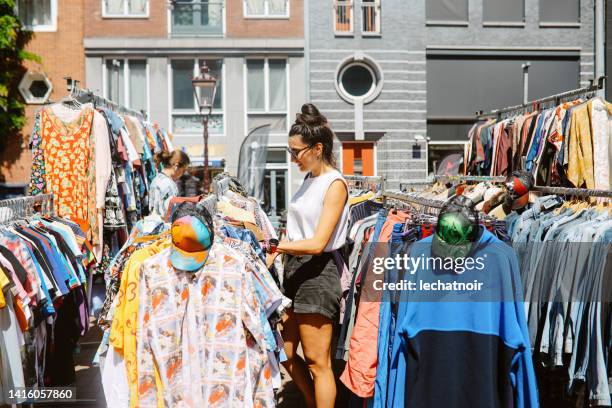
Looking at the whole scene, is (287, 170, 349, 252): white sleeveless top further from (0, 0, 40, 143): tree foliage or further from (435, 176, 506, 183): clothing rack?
(0, 0, 40, 143): tree foliage

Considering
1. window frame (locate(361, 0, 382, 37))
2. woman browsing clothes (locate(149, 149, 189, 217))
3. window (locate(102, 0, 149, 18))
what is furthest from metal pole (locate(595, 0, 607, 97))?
woman browsing clothes (locate(149, 149, 189, 217))

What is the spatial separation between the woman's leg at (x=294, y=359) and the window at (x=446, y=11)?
18.4 m

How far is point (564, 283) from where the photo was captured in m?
3.67

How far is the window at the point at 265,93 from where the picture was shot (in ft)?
65.2

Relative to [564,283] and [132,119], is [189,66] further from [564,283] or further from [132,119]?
[564,283]

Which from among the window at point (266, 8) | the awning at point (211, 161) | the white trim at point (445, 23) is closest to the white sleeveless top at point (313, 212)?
the awning at point (211, 161)

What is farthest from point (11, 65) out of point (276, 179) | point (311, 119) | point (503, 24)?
point (311, 119)

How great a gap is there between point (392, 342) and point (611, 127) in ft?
14.0

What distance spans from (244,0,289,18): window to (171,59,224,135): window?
1920 millimetres

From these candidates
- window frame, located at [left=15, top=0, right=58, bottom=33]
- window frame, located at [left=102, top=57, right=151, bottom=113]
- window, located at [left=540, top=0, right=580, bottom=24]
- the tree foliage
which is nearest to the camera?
the tree foliage

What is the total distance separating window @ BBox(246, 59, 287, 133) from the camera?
19.9m

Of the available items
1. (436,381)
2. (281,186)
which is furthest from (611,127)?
(281,186)

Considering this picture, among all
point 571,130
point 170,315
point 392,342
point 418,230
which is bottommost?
point 392,342

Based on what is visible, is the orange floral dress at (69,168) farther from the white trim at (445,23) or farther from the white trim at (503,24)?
the white trim at (503,24)
